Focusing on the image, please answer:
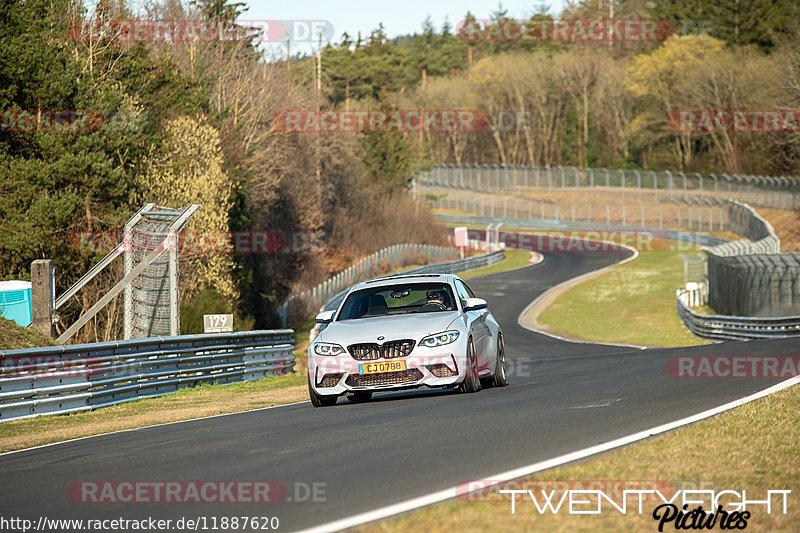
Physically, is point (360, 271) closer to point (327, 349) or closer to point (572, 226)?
point (572, 226)

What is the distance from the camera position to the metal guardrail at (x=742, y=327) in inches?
1188

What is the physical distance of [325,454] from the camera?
8156 millimetres

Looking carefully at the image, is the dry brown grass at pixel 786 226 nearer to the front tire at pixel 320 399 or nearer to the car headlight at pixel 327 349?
the front tire at pixel 320 399

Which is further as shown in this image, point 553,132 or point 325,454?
point 553,132

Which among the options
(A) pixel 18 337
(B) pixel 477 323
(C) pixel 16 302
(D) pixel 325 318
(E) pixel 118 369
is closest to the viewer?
(D) pixel 325 318

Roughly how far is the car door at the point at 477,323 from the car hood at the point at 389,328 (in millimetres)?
313


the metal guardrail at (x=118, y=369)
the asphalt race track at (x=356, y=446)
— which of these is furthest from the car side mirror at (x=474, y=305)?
the metal guardrail at (x=118, y=369)

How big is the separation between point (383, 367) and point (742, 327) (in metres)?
22.2

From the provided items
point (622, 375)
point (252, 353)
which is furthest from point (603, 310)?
point (622, 375)

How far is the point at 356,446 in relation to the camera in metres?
8.48

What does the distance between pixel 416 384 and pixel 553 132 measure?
11474 cm

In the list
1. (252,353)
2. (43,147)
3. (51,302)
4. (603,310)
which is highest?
(43,147)

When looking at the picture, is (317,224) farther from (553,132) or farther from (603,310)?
(553,132)

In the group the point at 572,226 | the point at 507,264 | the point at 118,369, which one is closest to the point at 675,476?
the point at 118,369
